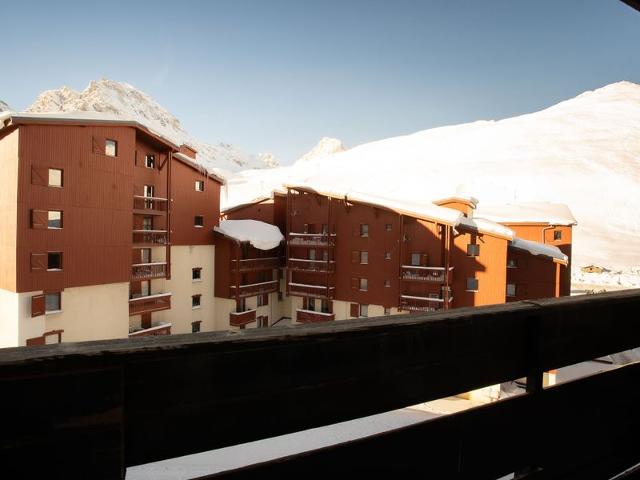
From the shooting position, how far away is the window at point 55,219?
15734 mm

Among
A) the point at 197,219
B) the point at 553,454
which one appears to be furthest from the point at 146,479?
the point at 197,219

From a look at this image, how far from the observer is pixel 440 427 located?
4.10 ft

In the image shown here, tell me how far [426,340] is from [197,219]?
24.1m

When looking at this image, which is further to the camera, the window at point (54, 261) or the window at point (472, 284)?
the window at point (472, 284)

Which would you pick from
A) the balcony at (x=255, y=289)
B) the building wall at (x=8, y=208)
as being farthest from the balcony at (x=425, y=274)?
the building wall at (x=8, y=208)

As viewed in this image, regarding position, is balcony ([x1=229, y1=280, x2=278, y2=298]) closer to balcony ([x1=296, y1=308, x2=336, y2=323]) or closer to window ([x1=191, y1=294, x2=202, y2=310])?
window ([x1=191, y1=294, x2=202, y2=310])

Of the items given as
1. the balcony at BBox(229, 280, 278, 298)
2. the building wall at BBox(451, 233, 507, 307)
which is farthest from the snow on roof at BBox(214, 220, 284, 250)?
the building wall at BBox(451, 233, 507, 307)

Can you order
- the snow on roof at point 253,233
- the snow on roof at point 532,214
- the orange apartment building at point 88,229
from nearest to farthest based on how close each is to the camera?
the orange apartment building at point 88,229 < the snow on roof at point 253,233 < the snow on roof at point 532,214

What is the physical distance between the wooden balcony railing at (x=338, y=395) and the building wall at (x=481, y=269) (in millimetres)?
20051

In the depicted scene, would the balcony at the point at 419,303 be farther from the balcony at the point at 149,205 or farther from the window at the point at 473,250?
the balcony at the point at 149,205

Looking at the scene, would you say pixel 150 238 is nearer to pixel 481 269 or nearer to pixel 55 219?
pixel 55 219

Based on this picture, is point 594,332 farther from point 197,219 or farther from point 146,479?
point 197,219

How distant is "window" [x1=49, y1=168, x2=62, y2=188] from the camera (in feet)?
51.4

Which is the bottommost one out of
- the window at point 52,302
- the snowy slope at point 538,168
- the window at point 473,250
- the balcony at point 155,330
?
the balcony at point 155,330
